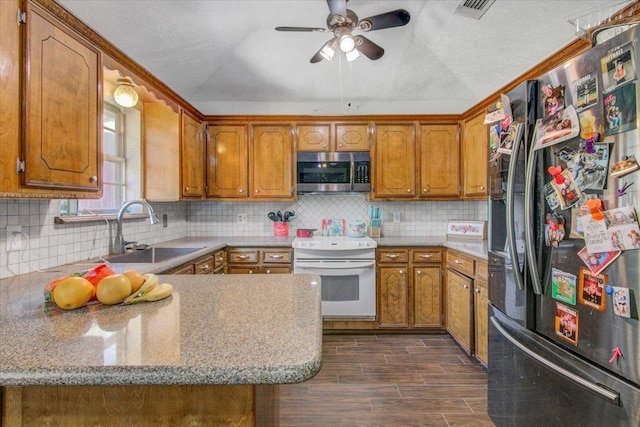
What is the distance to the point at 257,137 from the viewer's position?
3.55 m

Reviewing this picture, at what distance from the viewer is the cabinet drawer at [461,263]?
2.68 meters

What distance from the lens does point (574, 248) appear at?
1.21m

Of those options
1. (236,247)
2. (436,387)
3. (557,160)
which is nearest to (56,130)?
(236,247)

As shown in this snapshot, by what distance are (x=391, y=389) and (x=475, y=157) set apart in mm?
2220

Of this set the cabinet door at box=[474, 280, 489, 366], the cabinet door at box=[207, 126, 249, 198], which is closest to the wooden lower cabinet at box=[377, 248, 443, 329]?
the cabinet door at box=[474, 280, 489, 366]

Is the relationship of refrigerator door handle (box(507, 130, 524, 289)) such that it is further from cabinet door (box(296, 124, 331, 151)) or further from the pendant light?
the pendant light

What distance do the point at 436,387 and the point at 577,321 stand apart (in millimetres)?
1398

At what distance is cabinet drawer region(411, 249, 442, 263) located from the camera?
3227 millimetres

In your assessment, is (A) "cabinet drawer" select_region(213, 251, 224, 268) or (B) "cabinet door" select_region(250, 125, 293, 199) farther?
(B) "cabinet door" select_region(250, 125, 293, 199)

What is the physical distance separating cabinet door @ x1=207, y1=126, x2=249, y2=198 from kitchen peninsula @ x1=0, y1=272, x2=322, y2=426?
2.51 meters

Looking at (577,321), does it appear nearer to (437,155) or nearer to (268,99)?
(437,155)

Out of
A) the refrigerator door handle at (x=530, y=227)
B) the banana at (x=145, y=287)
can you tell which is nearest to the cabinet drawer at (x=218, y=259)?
the banana at (x=145, y=287)

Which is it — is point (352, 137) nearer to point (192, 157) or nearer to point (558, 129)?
point (192, 157)

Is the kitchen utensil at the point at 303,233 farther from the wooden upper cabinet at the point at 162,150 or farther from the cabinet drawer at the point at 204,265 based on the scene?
the wooden upper cabinet at the point at 162,150
